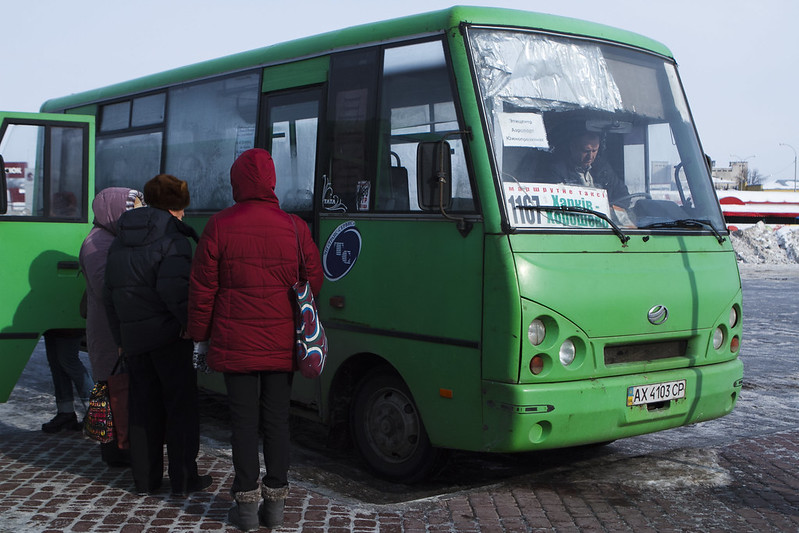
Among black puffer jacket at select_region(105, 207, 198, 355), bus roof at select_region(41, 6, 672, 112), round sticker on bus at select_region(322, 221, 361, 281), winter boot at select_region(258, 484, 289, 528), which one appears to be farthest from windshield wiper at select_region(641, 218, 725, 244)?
black puffer jacket at select_region(105, 207, 198, 355)

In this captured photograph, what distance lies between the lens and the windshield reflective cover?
587 centimetres

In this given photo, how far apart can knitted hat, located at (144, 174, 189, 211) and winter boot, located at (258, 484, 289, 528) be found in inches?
74.0

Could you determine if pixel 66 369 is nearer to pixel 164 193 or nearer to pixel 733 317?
pixel 164 193

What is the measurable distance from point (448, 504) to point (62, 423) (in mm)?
3646

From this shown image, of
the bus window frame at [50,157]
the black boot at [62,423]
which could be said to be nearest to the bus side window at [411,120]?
the bus window frame at [50,157]

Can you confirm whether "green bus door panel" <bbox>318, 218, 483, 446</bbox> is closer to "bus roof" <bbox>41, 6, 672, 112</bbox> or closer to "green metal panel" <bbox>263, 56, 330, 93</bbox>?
"green metal panel" <bbox>263, 56, 330, 93</bbox>

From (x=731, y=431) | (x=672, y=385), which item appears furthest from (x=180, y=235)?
(x=731, y=431)

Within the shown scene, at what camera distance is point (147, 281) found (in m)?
5.72

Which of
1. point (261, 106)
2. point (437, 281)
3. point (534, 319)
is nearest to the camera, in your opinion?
point (534, 319)

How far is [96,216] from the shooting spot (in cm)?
657

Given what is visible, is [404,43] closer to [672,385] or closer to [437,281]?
[437,281]

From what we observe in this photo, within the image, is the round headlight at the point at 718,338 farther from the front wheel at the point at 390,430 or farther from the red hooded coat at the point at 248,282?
the red hooded coat at the point at 248,282

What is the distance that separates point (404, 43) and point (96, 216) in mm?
2379

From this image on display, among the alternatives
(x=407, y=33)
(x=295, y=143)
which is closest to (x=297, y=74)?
(x=295, y=143)
